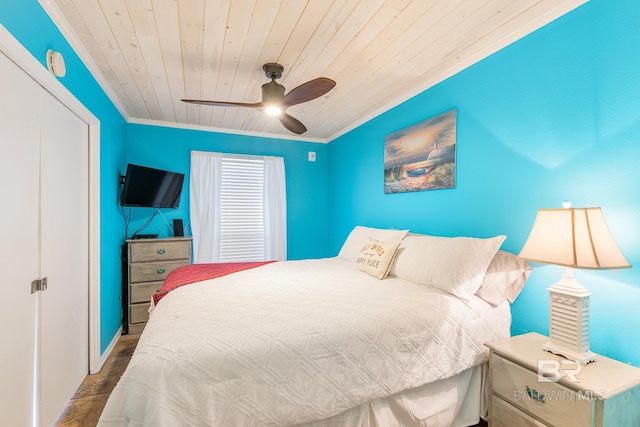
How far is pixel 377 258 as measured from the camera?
238 centimetres

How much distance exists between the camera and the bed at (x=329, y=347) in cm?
114

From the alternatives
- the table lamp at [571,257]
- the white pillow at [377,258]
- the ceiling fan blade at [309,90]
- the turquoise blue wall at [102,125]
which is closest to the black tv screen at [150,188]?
the turquoise blue wall at [102,125]

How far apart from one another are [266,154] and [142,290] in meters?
2.35

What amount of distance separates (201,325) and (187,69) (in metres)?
2.05

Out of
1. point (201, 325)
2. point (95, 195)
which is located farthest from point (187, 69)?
point (201, 325)

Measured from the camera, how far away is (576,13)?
5.30 feet

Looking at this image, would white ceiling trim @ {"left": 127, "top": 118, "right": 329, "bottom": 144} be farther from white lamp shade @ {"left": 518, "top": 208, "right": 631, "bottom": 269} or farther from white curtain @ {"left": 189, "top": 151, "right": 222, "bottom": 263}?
white lamp shade @ {"left": 518, "top": 208, "right": 631, "bottom": 269}

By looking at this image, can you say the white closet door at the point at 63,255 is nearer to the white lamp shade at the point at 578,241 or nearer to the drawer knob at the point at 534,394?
the drawer knob at the point at 534,394

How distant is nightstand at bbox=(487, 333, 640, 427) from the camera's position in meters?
1.18

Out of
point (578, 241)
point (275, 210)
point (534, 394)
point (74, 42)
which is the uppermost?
point (74, 42)

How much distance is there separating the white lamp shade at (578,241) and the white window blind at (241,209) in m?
3.45

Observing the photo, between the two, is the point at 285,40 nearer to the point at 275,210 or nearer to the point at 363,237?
the point at 363,237

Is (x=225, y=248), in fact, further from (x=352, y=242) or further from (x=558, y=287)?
(x=558, y=287)

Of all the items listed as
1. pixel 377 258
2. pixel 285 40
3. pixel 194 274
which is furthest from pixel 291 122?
pixel 194 274
